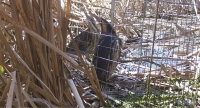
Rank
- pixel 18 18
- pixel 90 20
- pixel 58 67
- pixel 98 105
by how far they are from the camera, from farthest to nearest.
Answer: pixel 90 20 < pixel 98 105 < pixel 58 67 < pixel 18 18

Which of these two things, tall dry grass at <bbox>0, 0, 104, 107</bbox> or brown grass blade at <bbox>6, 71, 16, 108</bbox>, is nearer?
brown grass blade at <bbox>6, 71, 16, 108</bbox>

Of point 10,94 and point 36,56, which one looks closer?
point 10,94

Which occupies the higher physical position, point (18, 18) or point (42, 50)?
point (18, 18)

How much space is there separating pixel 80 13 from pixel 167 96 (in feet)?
7.54

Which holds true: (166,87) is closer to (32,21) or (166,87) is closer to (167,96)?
(167,96)

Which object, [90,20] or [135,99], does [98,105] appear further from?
[90,20]

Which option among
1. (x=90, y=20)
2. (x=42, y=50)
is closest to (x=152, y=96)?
(x=42, y=50)

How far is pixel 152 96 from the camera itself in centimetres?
281

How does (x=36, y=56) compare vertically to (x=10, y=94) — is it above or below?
above

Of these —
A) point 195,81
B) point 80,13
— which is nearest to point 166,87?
point 195,81

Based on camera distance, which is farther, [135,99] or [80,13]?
[80,13]

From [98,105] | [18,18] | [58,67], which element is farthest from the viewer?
[98,105]

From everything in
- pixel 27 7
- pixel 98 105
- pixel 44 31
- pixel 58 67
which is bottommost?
pixel 98 105

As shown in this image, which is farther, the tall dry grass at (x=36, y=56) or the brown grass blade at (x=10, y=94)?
the tall dry grass at (x=36, y=56)
